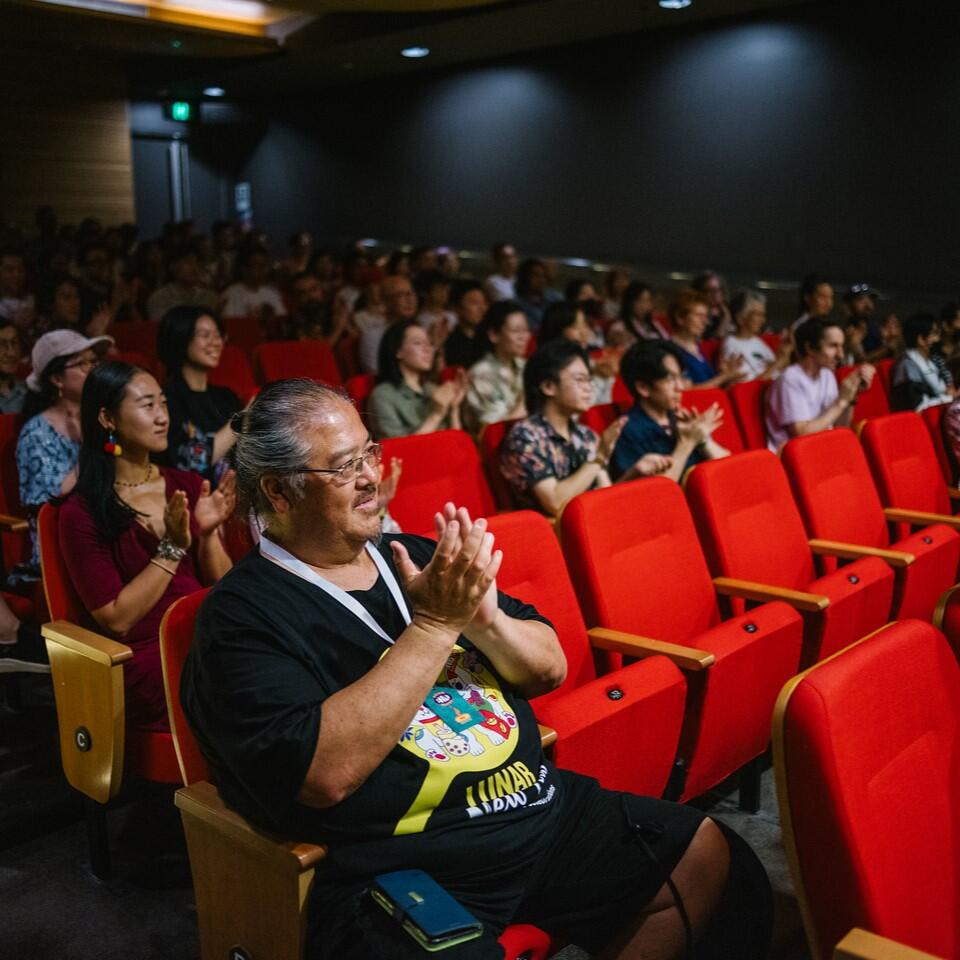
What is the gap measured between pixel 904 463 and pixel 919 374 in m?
1.70

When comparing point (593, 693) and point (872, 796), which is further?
point (593, 693)

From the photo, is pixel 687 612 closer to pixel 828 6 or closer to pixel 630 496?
pixel 630 496

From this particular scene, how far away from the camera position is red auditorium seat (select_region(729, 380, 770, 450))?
427 cm

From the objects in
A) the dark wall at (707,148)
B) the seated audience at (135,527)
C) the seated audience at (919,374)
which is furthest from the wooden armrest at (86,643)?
the dark wall at (707,148)

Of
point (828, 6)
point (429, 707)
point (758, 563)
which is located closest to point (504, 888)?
point (429, 707)

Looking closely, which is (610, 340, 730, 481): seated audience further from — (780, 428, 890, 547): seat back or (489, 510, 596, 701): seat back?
(489, 510, 596, 701): seat back

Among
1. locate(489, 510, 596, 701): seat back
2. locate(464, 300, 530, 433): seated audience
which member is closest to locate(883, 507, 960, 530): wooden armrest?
locate(464, 300, 530, 433): seated audience

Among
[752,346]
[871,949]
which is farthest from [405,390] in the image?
[871,949]

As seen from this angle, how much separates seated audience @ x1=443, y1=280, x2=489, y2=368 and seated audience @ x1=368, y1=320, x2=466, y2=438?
42.2 inches

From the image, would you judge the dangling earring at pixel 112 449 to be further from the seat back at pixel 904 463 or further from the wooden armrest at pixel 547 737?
the seat back at pixel 904 463

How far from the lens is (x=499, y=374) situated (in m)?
4.07

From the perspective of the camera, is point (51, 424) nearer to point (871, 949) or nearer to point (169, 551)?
point (169, 551)

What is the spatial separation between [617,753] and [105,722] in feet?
3.11

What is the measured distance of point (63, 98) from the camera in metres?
10.6
